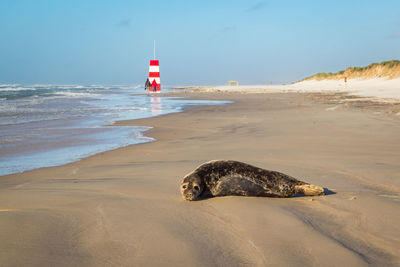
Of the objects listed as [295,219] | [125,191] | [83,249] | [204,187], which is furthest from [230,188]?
[83,249]

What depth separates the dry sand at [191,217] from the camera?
95.0 inches

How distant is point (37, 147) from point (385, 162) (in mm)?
6743

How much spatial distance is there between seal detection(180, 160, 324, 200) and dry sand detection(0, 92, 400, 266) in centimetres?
12

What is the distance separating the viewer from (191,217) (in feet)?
10.5

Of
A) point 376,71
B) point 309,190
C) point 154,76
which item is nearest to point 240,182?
point 309,190

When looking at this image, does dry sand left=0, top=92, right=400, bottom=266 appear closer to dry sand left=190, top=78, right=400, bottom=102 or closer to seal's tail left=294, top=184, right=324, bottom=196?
seal's tail left=294, top=184, right=324, bottom=196

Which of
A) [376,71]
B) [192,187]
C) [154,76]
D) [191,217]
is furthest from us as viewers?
[376,71]

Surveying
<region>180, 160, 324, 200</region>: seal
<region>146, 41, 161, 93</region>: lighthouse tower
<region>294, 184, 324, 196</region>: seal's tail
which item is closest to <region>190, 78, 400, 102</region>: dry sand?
<region>146, 41, 161, 93</region>: lighthouse tower

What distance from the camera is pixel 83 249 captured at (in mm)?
2490

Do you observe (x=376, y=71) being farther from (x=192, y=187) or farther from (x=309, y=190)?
(x=192, y=187)

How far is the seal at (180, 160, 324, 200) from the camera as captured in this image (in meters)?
3.81

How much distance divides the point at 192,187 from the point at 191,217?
1.65 ft

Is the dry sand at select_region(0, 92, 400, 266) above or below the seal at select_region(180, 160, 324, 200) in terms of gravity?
below

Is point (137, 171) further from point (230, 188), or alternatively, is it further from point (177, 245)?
point (177, 245)
